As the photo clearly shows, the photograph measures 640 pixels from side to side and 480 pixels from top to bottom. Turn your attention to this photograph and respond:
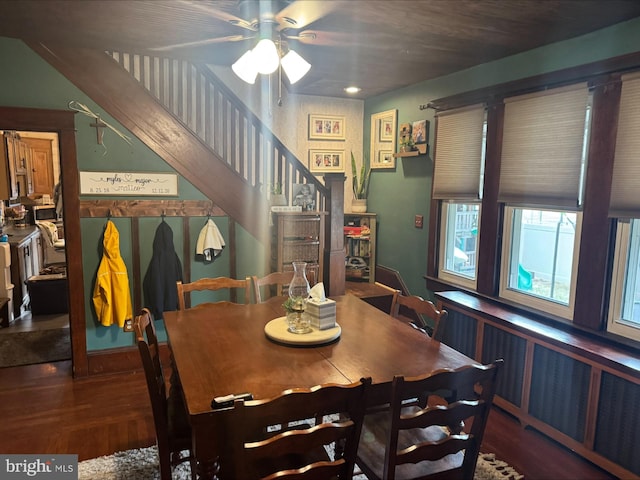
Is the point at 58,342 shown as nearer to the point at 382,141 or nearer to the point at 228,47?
the point at 228,47

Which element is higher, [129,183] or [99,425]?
[129,183]

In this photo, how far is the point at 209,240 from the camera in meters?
3.63

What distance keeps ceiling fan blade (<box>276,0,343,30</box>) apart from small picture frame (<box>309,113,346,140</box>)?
2.55 metres

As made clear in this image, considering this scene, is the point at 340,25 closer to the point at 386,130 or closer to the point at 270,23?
the point at 270,23

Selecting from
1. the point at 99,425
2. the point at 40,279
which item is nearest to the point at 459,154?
the point at 99,425

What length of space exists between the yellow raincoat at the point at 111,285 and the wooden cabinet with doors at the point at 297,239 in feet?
3.97

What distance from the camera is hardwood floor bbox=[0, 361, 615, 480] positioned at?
2.52 meters

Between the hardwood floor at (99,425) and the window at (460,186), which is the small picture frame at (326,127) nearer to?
the window at (460,186)

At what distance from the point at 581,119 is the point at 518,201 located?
660mm

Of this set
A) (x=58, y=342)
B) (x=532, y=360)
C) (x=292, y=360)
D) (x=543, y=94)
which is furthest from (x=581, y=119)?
(x=58, y=342)

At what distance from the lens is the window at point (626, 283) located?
249 cm

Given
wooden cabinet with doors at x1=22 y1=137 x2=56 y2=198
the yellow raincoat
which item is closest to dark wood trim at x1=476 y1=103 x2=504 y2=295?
the yellow raincoat

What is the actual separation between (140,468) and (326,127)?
3715 millimetres

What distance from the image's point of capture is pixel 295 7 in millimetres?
2021
